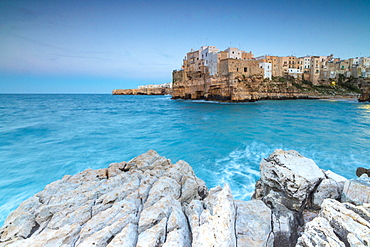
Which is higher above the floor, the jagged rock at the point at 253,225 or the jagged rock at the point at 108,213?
the jagged rock at the point at 108,213

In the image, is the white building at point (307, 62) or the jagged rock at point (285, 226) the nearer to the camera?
the jagged rock at point (285, 226)

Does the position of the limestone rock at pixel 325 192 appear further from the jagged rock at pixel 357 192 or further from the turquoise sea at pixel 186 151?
the turquoise sea at pixel 186 151

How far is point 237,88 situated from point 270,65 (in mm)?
17547

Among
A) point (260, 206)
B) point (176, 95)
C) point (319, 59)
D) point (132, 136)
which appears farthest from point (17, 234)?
point (319, 59)

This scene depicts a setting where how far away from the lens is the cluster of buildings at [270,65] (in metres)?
36.5

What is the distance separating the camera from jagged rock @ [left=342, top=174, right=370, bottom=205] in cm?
283

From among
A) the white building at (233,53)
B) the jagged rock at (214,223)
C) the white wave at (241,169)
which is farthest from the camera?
the white building at (233,53)

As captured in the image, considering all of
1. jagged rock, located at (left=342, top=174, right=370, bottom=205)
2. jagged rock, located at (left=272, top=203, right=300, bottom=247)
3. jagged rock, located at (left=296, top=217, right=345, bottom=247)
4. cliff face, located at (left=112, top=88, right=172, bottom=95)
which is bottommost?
jagged rock, located at (left=272, top=203, right=300, bottom=247)

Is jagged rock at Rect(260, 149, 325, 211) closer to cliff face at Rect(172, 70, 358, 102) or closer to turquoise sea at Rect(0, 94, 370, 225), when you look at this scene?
turquoise sea at Rect(0, 94, 370, 225)

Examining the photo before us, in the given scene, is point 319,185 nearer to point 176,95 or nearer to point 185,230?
point 185,230

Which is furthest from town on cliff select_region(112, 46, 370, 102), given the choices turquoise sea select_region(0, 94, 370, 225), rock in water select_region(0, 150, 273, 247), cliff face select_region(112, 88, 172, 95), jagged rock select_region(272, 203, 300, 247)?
cliff face select_region(112, 88, 172, 95)

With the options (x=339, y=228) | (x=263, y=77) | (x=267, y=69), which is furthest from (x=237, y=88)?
(x=339, y=228)

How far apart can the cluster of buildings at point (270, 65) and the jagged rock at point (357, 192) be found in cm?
Answer: 3297

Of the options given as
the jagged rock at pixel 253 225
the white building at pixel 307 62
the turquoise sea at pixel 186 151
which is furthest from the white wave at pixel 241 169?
the white building at pixel 307 62
